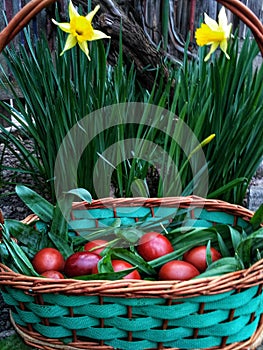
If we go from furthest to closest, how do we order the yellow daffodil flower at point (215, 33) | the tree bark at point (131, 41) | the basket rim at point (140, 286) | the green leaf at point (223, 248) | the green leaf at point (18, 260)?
the tree bark at point (131, 41) < the yellow daffodil flower at point (215, 33) < the green leaf at point (223, 248) < the green leaf at point (18, 260) < the basket rim at point (140, 286)

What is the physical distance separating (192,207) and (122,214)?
0.18 meters

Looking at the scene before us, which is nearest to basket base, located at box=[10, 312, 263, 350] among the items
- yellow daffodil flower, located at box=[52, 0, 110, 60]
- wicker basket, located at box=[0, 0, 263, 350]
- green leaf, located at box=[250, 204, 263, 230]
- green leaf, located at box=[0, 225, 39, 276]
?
wicker basket, located at box=[0, 0, 263, 350]

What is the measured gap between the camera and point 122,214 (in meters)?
1.15

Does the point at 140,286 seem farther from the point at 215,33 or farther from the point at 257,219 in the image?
the point at 215,33

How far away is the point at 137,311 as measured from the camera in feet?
2.61

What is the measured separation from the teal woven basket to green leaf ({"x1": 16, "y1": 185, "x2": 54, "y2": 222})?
0.76 feet

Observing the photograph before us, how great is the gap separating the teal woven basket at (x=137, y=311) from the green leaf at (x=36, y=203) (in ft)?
0.76

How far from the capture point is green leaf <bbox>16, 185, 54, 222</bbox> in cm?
105

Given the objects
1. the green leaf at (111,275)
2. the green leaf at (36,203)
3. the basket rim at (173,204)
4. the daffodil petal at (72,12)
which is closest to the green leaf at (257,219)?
the basket rim at (173,204)

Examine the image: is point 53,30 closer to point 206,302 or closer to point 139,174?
point 139,174

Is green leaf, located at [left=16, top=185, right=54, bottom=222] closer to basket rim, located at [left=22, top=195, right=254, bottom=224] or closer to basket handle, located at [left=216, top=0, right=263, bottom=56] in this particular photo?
basket rim, located at [left=22, top=195, right=254, bottom=224]

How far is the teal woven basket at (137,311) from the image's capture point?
2.54 ft

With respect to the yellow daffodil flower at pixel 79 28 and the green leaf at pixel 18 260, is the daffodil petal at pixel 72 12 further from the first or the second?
the green leaf at pixel 18 260

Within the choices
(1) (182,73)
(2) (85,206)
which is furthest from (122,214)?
(1) (182,73)
